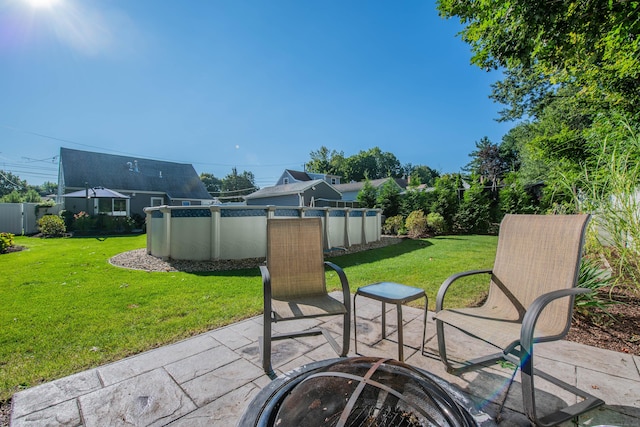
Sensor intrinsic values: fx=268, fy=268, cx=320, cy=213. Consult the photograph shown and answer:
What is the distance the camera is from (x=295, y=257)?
277 cm

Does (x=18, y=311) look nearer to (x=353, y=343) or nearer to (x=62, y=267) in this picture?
(x=62, y=267)

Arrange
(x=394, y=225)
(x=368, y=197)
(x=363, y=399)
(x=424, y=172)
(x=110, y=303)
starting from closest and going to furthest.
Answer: (x=363, y=399), (x=110, y=303), (x=394, y=225), (x=368, y=197), (x=424, y=172)

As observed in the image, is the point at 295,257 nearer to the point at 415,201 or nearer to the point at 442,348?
the point at 442,348

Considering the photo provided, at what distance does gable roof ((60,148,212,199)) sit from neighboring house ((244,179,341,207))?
6.30 meters

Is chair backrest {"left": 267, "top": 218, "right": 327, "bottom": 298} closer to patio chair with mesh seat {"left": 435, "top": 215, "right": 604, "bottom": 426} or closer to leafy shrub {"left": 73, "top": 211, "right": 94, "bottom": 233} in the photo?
patio chair with mesh seat {"left": 435, "top": 215, "right": 604, "bottom": 426}

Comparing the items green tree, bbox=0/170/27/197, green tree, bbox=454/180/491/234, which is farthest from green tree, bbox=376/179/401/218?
Result: green tree, bbox=0/170/27/197

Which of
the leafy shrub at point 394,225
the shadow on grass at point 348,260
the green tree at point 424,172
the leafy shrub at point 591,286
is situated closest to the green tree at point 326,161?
the green tree at point 424,172

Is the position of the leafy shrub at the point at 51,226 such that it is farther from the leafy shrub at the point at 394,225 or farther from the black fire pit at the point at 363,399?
the black fire pit at the point at 363,399

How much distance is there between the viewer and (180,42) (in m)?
8.52

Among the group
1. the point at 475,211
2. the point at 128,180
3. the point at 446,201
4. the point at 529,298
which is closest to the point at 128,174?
the point at 128,180

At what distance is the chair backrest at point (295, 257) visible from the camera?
106 inches

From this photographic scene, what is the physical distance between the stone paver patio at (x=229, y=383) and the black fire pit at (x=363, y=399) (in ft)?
2.69

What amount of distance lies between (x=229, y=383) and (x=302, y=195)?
2042 cm

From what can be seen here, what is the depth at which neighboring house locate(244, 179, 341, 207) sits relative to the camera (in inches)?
876
